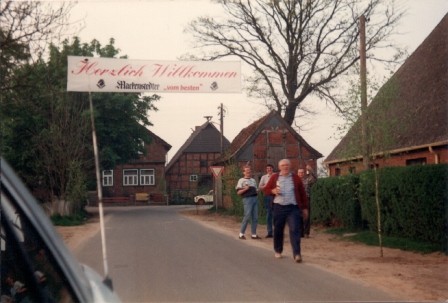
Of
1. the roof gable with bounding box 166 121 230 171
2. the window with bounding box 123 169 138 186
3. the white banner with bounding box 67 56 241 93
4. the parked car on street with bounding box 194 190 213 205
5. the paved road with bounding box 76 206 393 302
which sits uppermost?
the roof gable with bounding box 166 121 230 171

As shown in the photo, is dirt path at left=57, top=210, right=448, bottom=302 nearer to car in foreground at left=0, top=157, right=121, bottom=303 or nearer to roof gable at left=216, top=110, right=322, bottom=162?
car in foreground at left=0, top=157, right=121, bottom=303

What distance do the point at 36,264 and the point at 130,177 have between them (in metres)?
46.3

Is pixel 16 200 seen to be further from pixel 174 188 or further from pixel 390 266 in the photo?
pixel 174 188

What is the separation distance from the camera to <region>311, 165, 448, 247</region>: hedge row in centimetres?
1193

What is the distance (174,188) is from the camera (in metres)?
63.7

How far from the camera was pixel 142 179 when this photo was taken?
5288 centimetres

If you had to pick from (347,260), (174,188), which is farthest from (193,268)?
(174,188)

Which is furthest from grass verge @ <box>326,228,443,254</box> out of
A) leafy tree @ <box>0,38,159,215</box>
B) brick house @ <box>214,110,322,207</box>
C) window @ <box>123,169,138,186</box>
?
window @ <box>123,169,138,186</box>

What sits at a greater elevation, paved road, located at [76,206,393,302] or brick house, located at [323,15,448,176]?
brick house, located at [323,15,448,176]

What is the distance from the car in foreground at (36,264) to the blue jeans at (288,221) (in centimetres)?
850

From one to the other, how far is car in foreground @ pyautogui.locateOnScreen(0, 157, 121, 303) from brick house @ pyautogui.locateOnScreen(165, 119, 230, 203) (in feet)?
152

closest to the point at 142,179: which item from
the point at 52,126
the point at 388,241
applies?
the point at 388,241

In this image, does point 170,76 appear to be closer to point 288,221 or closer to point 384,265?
point 288,221

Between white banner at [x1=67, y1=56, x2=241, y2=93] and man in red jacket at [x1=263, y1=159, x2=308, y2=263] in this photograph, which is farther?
man in red jacket at [x1=263, y1=159, x2=308, y2=263]
